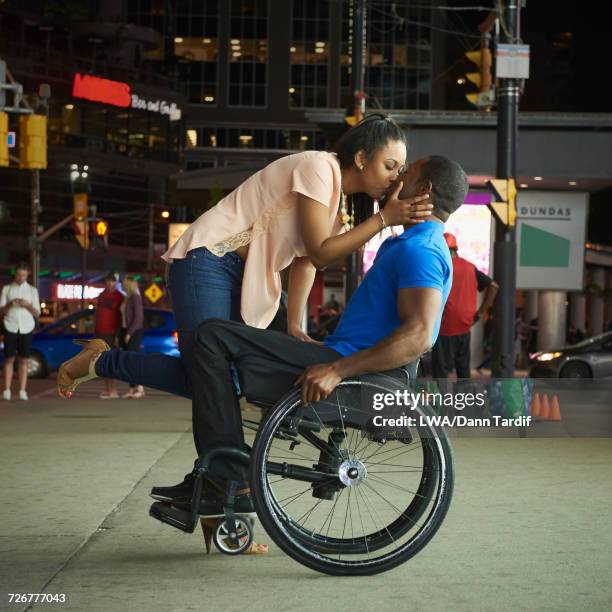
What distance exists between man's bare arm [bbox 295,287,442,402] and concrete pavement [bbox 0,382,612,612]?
70cm

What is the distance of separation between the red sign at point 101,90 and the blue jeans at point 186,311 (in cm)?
6438

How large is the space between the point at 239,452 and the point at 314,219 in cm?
92

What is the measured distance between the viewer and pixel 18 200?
228 feet

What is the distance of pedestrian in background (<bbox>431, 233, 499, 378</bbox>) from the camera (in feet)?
37.4

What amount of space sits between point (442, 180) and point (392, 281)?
0.43 metres

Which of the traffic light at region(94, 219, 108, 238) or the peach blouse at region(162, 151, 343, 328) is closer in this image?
the peach blouse at region(162, 151, 343, 328)

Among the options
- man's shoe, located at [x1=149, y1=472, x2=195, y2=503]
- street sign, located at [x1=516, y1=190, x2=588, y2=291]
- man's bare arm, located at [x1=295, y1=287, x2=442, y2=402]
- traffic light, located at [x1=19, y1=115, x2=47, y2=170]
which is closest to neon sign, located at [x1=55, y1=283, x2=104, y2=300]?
street sign, located at [x1=516, y1=190, x2=588, y2=291]

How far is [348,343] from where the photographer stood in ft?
15.2

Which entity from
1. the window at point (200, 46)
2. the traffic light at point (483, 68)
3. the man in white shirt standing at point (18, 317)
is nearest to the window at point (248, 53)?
the window at point (200, 46)

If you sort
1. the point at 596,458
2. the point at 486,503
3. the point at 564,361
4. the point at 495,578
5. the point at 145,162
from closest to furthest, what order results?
the point at 495,578 < the point at 486,503 < the point at 596,458 < the point at 564,361 < the point at 145,162

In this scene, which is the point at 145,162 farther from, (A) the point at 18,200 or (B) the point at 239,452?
(B) the point at 239,452

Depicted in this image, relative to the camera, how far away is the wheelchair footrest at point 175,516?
477 cm

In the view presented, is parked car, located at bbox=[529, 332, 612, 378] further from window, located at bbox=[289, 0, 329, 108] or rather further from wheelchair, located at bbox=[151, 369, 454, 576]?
window, located at bbox=[289, 0, 329, 108]

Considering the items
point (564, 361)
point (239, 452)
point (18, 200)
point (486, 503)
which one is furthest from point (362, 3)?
point (18, 200)
